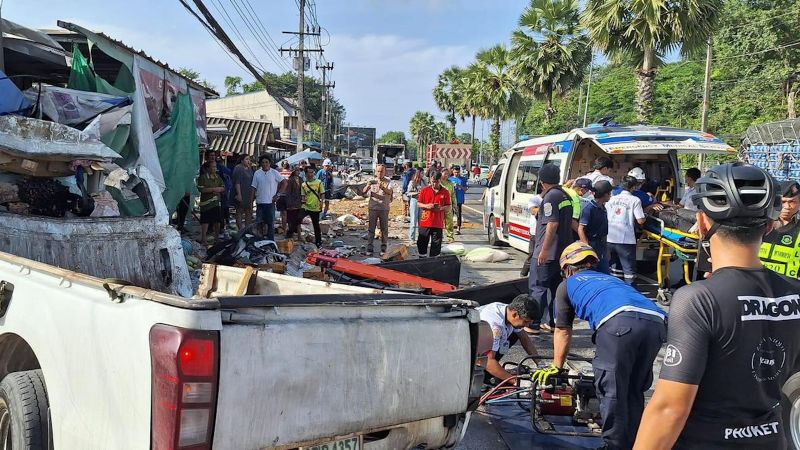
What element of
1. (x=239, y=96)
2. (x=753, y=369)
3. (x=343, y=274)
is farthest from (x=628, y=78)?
(x=753, y=369)

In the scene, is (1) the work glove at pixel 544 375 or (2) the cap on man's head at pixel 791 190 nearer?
(1) the work glove at pixel 544 375

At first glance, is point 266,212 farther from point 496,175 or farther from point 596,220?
point 596,220

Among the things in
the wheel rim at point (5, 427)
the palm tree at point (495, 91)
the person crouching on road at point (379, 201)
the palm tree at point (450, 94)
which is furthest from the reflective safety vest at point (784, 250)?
the palm tree at point (450, 94)

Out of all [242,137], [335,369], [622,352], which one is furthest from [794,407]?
[242,137]

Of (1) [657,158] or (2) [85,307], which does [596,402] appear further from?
(1) [657,158]

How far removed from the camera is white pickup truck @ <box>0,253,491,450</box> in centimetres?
201

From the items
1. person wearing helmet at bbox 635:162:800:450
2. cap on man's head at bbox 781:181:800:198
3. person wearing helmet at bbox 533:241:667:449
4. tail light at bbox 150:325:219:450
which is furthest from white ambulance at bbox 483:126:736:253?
tail light at bbox 150:325:219:450

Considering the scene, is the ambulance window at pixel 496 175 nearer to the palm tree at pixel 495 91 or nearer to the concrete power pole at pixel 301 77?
the concrete power pole at pixel 301 77

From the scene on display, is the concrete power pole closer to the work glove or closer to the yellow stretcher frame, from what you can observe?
the yellow stretcher frame

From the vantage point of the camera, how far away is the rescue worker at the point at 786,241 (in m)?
4.94

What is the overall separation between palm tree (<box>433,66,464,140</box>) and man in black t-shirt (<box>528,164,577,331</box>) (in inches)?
1773

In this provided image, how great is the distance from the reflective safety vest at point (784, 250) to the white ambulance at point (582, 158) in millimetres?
3446

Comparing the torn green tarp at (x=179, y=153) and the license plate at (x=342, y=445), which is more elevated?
the torn green tarp at (x=179, y=153)

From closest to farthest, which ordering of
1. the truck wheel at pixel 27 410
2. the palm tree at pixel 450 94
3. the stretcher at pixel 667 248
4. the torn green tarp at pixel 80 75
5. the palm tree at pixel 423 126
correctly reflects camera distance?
the truck wheel at pixel 27 410 < the stretcher at pixel 667 248 < the torn green tarp at pixel 80 75 < the palm tree at pixel 450 94 < the palm tree at pixel 423 126
